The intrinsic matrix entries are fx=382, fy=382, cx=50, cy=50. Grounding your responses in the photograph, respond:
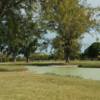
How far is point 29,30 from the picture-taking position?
3862 cm

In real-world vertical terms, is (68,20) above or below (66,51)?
above

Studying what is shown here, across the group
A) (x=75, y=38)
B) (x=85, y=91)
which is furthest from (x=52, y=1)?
(x=75, y=38)

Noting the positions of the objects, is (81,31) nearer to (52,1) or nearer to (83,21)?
(83,21)

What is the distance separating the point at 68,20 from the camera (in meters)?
40.6

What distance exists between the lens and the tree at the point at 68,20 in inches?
1332

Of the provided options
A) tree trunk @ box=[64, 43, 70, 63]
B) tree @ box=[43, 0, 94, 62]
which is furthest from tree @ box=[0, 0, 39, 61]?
tree trunk @ box=[64, 43, 70, 63]

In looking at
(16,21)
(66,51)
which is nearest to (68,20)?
(16,21)

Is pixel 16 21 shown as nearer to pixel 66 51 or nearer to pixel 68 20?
pixel 68 20

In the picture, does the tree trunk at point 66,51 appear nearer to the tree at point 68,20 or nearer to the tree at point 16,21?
the tree at point 68,20

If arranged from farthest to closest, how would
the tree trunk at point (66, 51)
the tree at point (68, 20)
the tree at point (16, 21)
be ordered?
the tree trunk at point (66, 51) < the tree at point (16, 21) < the tree at point (68, 20)

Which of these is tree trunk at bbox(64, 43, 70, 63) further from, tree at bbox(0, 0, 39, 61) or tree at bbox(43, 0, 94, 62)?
tree at bbox(0, 0, 39, 61)

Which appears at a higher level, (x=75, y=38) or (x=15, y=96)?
(x=75, y=38)

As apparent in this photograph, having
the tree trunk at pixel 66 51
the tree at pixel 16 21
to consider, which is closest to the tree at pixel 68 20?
the tree trunk at pixel 66 51

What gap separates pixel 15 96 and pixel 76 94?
6.89 feet
